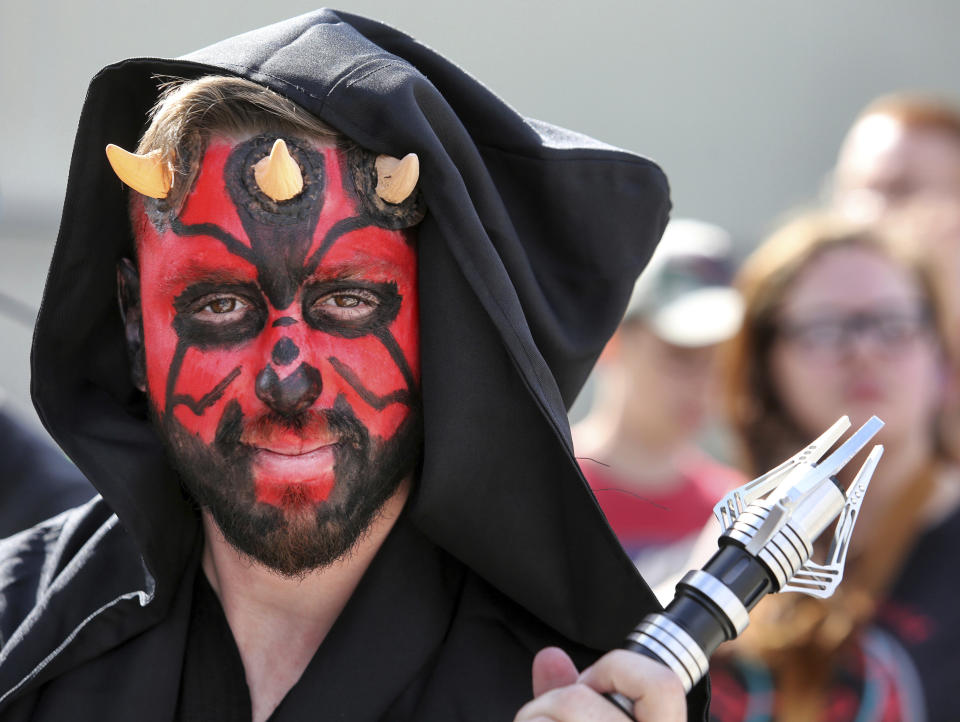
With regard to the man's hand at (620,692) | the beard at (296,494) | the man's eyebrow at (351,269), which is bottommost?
the beard at (296,494)

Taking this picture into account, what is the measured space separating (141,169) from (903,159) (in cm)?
290

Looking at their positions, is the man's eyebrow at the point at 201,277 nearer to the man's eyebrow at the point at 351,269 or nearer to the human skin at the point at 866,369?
the man's eyebrow at the point at 351,269

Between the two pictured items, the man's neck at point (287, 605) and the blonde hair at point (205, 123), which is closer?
the blonde hair at point (205, 123)

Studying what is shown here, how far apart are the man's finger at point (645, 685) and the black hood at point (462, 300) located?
353mm

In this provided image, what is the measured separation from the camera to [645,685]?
189 cm

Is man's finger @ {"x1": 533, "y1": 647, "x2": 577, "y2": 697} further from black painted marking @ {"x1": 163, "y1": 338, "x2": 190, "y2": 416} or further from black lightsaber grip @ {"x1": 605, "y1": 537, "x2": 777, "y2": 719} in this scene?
black painted marking @ {"x1": 163, "y1": 338, "x2": 190, "y2": 416}

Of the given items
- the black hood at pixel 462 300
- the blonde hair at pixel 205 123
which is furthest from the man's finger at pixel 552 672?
the blonde hair at pixel 205 123

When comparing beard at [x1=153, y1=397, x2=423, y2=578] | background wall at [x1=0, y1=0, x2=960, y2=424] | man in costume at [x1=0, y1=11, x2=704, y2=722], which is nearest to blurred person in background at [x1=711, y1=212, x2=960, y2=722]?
man in costume at [x1=0, y1=11, x2=704, y2=722]

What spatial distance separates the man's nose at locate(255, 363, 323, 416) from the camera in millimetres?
2254

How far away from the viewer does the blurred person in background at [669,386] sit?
451 cm

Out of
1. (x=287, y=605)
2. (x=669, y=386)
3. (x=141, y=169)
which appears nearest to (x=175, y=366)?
(x=141, y=169)

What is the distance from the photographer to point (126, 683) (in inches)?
93.7

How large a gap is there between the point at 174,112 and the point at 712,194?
6707 millimetres

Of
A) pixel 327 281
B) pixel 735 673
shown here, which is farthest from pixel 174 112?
pixel 735 673
